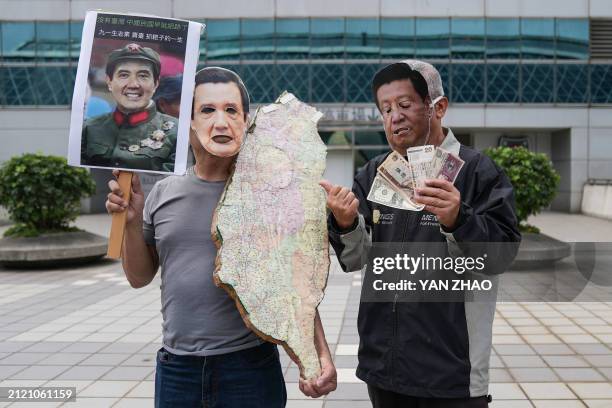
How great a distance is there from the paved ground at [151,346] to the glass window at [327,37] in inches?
585

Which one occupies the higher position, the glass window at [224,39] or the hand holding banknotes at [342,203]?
the glass window at [224,39]

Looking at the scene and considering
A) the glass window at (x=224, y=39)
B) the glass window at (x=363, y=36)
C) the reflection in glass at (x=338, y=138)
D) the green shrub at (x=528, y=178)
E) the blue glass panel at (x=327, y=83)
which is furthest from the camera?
the reflection in glass at (x=338, y=138)

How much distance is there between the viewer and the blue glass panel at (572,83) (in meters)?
22.3

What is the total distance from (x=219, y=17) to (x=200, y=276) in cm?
2188

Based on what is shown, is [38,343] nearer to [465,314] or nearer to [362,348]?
[362,348]

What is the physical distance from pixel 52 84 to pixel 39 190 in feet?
45.3

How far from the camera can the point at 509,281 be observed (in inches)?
358

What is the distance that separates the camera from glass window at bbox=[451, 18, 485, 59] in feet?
72.1

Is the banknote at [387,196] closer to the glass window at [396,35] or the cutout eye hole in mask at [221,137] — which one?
the cutout eye hole in mask at [221,137]

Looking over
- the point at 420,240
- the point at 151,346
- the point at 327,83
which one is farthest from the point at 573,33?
the point at 420,240

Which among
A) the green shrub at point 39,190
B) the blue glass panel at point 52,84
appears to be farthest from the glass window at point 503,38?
the green shrub at point 39,190

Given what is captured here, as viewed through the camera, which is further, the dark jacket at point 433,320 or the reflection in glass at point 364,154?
the reflection in glass at point 364,154

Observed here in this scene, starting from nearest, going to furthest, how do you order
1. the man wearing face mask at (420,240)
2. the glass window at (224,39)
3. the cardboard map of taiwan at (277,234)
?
the cardboard map of taiwan at (277,234) → the man wearing face mask at (420,240) → the glass window at (224,39)

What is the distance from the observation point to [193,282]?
2070mm
